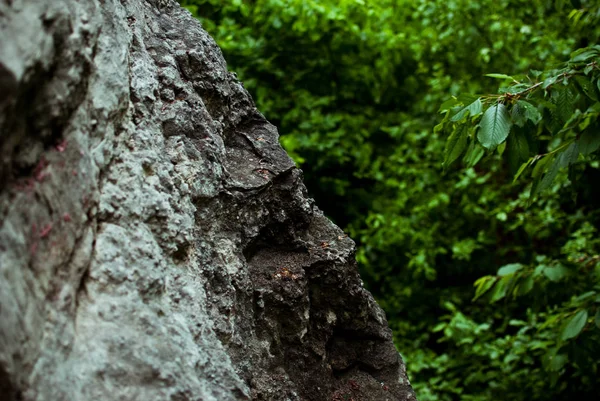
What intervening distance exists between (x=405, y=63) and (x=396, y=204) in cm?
128

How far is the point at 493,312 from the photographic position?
4879 millimetres

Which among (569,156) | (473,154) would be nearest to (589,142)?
(569,156)

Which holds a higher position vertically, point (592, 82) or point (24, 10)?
point (592, 82)

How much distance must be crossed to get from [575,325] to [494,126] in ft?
3.30

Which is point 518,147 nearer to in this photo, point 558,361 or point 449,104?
point 449,104

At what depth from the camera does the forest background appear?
4.23 meters

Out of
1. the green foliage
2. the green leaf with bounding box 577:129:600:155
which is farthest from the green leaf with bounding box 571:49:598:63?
the green leaf with bounding box 577:129:600:155

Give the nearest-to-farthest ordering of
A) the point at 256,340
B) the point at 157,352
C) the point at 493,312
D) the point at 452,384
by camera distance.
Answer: the point at 157,352, the point at 256,340, the point at 452,384, the point at 493,312

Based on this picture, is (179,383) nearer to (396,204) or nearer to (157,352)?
(157,352)

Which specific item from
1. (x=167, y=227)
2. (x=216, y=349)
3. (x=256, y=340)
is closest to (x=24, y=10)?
(x=167, y=227)

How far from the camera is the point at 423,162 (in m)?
5.11

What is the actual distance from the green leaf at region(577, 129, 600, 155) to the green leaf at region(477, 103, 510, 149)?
341 millimetres

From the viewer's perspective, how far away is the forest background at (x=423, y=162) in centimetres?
423

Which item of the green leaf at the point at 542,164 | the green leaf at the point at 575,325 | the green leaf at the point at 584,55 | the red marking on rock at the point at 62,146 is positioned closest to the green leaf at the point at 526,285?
the green leaf at the point at 575,325
